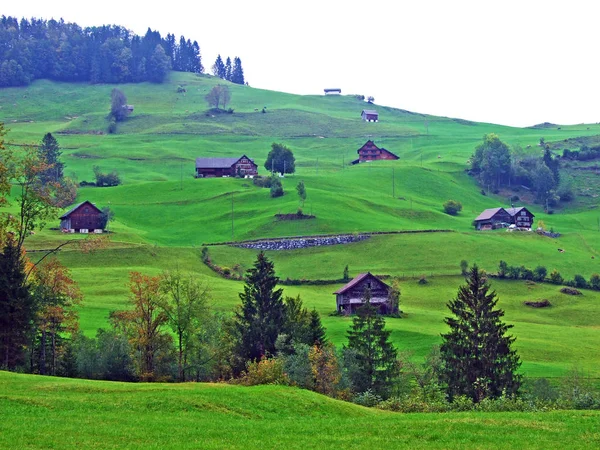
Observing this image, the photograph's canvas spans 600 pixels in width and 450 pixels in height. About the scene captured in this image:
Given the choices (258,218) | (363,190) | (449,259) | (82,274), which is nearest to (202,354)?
(82,274)

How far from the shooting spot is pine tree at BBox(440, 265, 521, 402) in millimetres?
66562

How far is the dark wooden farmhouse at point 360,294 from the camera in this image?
112 metres

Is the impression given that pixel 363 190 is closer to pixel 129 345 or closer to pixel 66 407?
pixel 129 345

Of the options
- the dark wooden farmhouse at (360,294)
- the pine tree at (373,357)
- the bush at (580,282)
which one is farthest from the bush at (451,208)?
the pine tree at (373,357)

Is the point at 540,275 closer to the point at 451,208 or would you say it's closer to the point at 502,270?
the point at 502,270

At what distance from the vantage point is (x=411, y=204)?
18112 centimetres

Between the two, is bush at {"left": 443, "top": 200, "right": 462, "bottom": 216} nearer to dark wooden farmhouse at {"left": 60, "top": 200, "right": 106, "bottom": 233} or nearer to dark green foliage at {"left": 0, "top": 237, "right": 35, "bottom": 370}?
dark wooden farmhouse at {"left": 60, "top": 200, "right": 106, "bottom": 233}

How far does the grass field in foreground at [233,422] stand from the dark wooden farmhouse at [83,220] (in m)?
110

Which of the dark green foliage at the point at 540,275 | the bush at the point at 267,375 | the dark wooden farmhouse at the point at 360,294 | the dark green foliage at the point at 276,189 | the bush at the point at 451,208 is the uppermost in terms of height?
the dark green foliage at the point at 276,189

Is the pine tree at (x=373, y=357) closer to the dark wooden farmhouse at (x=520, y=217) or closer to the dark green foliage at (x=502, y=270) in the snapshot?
the dark green foliage at (x=502, y=270)

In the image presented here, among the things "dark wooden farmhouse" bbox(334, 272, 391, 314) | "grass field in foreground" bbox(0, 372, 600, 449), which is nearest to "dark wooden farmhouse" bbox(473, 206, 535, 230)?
"dark wooden farmhouse" bbox(334, 272, 391, 314)

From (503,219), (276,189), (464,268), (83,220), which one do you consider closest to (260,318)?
(464,268)

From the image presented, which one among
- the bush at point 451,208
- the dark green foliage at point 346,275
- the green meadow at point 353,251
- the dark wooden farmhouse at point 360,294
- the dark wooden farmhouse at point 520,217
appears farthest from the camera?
the bush at point 451,208

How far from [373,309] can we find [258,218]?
83.1 metres
